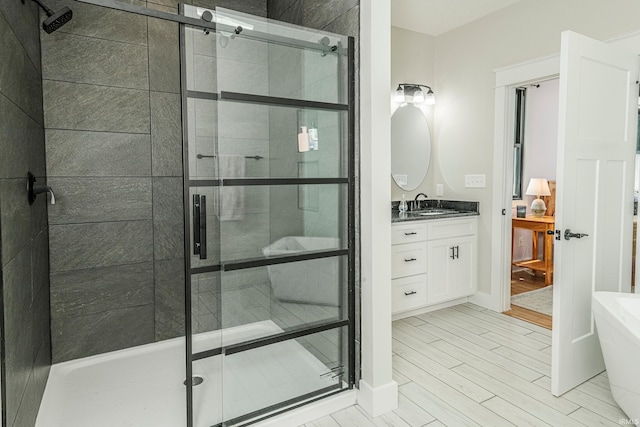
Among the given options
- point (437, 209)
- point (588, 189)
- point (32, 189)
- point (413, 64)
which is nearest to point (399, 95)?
point (413, 64)

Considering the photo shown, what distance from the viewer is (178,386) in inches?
92.7

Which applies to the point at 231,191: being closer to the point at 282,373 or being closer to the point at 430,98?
the point at 282,373

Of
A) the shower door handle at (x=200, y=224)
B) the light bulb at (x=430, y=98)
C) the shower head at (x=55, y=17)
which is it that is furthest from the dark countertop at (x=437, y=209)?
the shower head at (x=55, y=17)

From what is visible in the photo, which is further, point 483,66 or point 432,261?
point 483,66

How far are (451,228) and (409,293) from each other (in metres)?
0.75

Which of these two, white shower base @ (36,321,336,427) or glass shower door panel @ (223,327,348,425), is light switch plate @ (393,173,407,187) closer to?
glass shower door panel @ (223,327,348,425)

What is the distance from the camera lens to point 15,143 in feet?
5.53

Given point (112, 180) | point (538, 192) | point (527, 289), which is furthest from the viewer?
point (538, 192)

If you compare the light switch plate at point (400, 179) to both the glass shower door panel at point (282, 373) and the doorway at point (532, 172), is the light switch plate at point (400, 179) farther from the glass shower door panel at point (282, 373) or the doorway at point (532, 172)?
the glass shower door panel at point (282, 373)

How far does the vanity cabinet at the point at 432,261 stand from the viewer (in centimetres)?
333

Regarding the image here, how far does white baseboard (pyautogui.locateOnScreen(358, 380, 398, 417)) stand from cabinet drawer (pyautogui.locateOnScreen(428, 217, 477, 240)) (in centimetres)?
166

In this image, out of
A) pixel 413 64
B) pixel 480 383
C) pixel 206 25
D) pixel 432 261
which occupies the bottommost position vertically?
pixel 480 383

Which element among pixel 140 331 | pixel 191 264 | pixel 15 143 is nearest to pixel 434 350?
pixel 191 264

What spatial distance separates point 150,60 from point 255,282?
1838 millimetres
